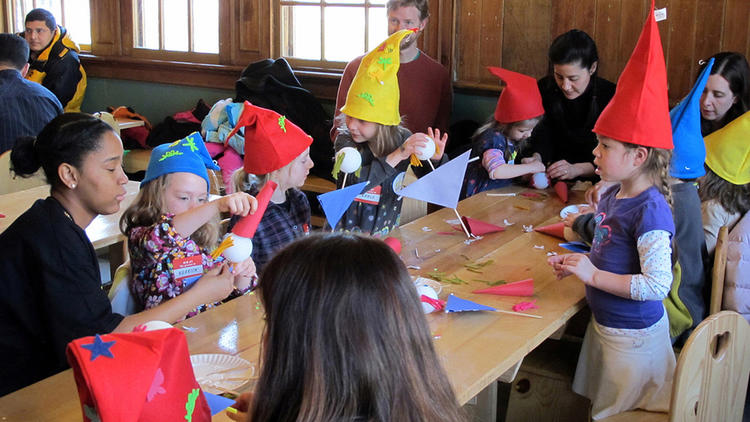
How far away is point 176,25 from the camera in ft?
19.4

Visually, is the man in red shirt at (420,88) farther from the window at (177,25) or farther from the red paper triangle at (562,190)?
the window at (177,25)

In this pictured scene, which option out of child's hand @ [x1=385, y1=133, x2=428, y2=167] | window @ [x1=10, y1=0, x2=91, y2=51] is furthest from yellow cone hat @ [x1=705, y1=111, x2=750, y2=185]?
window @ [x1=10, y1=0, x2=91, y2=51]

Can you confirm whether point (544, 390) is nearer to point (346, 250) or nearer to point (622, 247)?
point (622, 247)

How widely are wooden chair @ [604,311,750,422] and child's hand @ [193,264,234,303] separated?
3.77 ft

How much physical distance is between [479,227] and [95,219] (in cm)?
159

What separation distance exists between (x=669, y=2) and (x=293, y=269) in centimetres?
348

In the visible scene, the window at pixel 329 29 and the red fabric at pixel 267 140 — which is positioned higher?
the window at pixel 329 29

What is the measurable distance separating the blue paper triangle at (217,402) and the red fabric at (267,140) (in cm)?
113

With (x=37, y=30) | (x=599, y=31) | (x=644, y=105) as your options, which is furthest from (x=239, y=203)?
(x=37, y=30)

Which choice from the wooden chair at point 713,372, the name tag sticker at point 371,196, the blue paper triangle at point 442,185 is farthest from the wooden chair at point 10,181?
the wooden chair at point 713,372

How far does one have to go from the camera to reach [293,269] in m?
1.21

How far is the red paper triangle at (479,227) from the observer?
2.94m

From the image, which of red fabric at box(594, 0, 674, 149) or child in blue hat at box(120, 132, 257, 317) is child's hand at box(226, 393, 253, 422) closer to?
child in blue hat at box(120, 132, 257, 317)

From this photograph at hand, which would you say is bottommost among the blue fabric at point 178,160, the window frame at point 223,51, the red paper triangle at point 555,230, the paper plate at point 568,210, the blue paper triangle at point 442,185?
the red paper triangle at point 555,230
